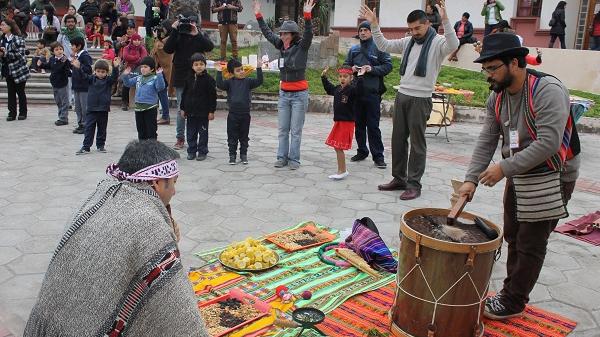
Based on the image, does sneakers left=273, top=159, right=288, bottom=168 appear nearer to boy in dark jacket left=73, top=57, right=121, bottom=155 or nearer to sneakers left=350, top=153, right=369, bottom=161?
sneakers left=350, top=153, right=369, bottom=161

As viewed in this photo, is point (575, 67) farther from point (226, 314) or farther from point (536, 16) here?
point (226, 314)

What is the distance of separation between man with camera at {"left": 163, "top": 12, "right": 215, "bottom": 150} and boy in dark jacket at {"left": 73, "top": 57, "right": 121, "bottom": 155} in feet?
2.86

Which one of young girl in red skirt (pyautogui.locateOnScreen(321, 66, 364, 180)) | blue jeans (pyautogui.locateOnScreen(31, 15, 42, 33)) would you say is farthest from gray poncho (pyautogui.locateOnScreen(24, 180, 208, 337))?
blue jeans (pyautogui.locateOnScreen(31, 15, 42, 33))

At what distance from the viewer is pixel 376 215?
5680mm

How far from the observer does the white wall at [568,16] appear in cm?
1728

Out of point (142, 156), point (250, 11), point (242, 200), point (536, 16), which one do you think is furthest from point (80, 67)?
point (250, 11)

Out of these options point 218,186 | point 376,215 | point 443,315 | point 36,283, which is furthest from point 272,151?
point 443,315

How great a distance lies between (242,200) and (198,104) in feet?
7.11

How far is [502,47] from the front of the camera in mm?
3248

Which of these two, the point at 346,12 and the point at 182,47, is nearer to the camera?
the point at 182,47

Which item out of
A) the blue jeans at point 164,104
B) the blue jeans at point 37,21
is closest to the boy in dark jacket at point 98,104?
the blue jeans at point 164,104

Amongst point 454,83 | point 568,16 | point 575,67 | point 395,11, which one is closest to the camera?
point 454,83

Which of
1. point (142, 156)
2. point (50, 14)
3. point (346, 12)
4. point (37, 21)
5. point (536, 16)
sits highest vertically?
point (346, 12)

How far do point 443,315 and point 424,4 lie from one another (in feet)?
61.8
